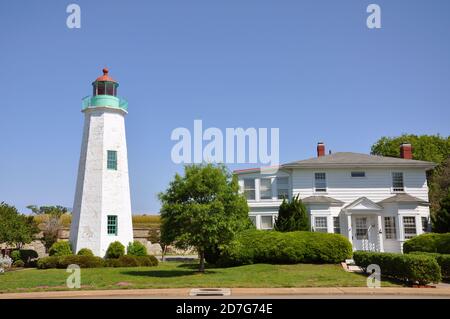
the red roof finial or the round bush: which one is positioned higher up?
the red roof finial

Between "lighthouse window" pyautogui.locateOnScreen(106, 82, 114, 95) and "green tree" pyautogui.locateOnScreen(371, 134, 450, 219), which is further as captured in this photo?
"green tree" pyautogui.locateOnScreen(371, 134, 450, 219)

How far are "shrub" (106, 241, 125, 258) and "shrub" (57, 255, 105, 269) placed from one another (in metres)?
1.71

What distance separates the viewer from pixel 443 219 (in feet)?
92.2

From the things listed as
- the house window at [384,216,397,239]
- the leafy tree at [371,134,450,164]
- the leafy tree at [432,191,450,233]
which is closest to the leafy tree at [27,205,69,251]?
the house window at [384,216,397,239]

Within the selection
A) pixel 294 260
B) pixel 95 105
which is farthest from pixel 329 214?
pixel 95 105

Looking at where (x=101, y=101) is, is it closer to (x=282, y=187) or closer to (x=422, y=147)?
(x=282, y=187)

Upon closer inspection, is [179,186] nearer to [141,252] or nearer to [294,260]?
[294,260]

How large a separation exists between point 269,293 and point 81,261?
15.7 meters

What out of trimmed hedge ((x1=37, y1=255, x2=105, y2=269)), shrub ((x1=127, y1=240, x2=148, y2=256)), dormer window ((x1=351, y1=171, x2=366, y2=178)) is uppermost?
dormer window ((x1=351, y1=171, x2=366, y2=178))

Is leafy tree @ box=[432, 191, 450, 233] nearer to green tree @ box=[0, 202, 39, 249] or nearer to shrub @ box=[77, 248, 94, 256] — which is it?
shrub @ box=[77, 248, 94, 256]

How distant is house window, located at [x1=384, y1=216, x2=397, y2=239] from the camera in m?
30.0

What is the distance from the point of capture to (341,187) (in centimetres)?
3147

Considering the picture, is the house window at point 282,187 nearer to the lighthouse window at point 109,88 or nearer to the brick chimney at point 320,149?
the brick chimney at point 320,149

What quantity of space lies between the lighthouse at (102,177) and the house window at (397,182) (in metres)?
19.7
